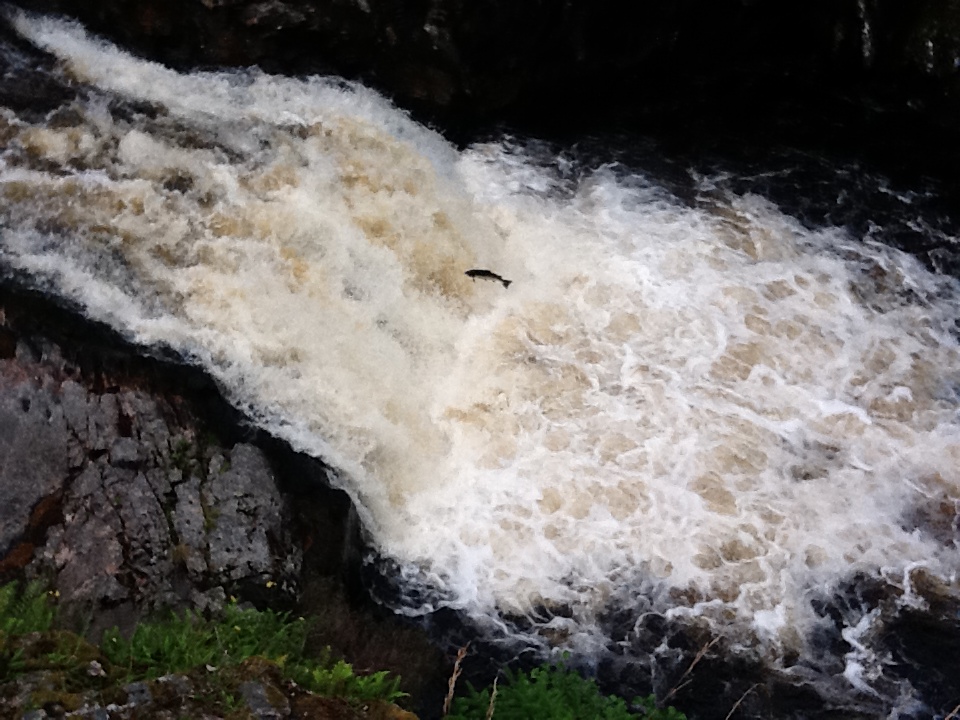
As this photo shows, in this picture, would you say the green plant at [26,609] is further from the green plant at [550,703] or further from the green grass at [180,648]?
the green plant at [550,703]

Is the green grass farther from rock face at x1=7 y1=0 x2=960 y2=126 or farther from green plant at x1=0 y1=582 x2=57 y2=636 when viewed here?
rock face at x1=7 y1=0 x2=960 y2=126

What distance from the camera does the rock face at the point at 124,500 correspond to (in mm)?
4176

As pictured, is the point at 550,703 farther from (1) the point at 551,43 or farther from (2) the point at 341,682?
(1) the point at 551,43

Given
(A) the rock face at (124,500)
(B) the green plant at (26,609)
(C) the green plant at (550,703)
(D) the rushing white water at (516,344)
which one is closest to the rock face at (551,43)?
(D) the rushing white water at (516,344)

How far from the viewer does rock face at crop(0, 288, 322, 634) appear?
13.7ft

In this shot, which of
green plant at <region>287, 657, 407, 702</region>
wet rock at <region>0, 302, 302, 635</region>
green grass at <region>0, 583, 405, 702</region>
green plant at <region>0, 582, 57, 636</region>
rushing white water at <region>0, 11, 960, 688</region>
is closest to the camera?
green grass at <region>0, 583, 405, 702</region>

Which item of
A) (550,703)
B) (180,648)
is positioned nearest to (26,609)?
(180,648)

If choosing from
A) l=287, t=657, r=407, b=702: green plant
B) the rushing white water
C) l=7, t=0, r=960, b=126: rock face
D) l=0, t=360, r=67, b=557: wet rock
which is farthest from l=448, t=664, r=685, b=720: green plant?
l=7, t=0, r=960, b=126: rock face

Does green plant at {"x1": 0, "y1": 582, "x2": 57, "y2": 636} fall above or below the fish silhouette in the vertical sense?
below

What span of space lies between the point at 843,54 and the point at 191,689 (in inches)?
329

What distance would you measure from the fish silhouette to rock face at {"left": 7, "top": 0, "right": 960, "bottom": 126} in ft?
6.53

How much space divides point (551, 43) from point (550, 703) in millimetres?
Answer: 5692

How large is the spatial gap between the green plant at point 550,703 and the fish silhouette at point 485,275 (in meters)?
3.08

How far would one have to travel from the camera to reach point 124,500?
446cm
